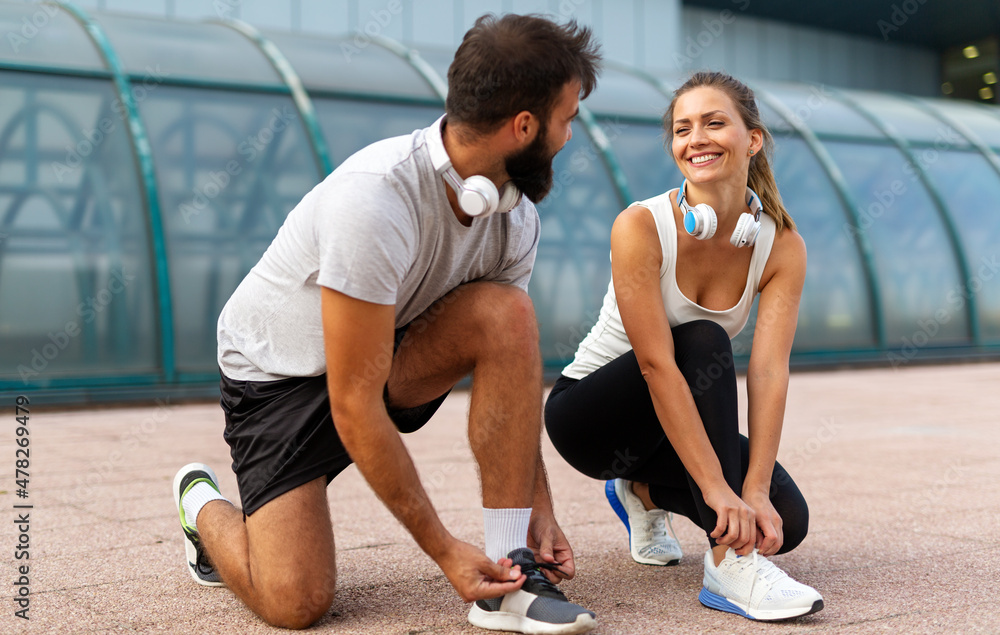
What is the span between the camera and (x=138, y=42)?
9.21 meters

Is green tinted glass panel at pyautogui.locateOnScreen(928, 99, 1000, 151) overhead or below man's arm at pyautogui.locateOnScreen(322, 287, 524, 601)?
overhead

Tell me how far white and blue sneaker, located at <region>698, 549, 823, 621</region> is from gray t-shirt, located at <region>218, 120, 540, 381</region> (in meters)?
0.95

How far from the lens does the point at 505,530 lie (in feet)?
7.80

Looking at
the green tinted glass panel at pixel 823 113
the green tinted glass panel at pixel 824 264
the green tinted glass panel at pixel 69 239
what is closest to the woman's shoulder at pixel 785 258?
the green tinted glass panel at pixel 69 239

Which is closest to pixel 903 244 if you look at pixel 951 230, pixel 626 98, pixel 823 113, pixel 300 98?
pixel 951 230

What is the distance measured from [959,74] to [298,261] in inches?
850

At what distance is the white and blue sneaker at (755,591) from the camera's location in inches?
90.4

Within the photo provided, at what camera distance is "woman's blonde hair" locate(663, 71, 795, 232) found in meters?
2.87

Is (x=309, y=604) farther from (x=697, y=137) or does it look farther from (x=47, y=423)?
(x=47, y=423)

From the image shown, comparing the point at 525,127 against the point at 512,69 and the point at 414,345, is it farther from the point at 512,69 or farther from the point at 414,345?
the point at 414,345

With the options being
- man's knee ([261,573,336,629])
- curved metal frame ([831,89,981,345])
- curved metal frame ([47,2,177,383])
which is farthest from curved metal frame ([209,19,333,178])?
curved metal frame ([831,89,981,345])

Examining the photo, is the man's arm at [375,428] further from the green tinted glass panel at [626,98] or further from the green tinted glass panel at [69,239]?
the green tinted glass panel at [626,98]

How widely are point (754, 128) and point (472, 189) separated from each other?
1.10m

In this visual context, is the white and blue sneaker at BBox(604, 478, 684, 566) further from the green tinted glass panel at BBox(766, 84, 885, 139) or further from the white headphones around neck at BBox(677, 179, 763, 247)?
the green tinted glass panel at BBox(766, 84, 885, 139)
